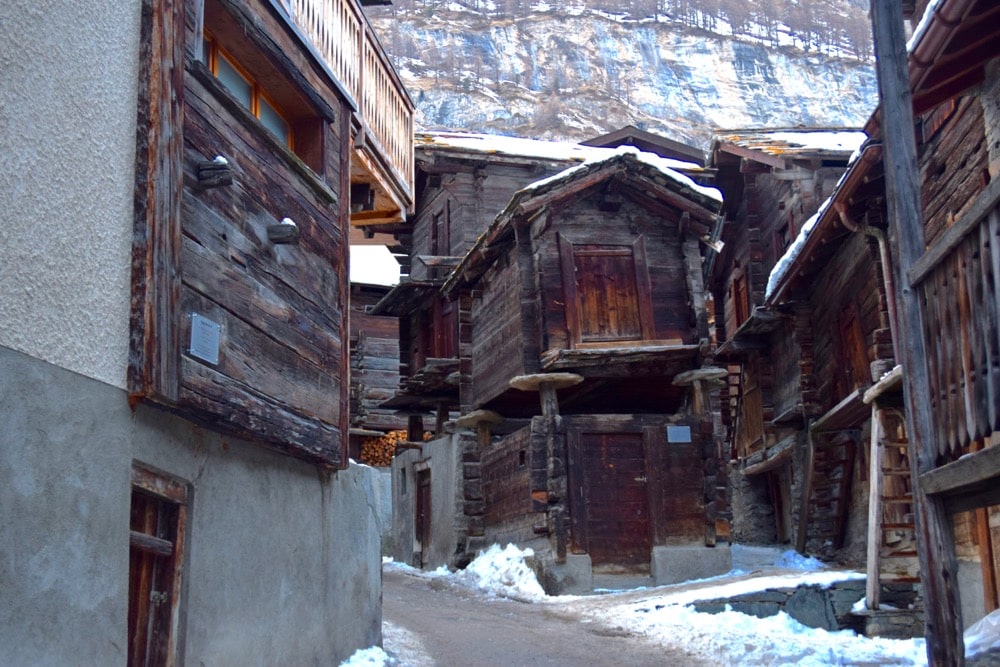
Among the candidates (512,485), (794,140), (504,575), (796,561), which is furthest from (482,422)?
(794,140)

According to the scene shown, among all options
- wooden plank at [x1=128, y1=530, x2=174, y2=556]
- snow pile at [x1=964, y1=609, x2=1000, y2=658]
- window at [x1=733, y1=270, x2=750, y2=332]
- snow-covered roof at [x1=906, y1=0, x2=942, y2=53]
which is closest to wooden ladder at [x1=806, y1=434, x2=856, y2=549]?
window at [x1=733, y1=270, x2=750, y2=332]

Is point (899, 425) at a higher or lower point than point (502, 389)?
lower

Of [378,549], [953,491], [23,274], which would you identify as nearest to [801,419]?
[378,549]

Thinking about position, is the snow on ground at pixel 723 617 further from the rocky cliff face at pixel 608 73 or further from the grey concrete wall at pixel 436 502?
the rocky cliff face at pixel 608 73

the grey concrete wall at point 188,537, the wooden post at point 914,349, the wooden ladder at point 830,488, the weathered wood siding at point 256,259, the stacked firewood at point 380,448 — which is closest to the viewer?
the grey concrete wall at point 188,537

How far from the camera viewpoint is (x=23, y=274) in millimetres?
4828

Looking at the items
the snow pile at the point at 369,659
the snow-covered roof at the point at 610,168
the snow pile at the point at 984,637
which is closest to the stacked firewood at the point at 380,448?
the snow-covered roof at the point at 610,168

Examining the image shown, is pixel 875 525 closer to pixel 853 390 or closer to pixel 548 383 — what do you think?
pixel 853 390

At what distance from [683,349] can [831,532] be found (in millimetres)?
4207

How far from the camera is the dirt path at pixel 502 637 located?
10.2 metres

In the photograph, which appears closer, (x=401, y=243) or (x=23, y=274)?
(x=23, y=274)

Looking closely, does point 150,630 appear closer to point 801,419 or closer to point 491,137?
point 801,419

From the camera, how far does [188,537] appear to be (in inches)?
257

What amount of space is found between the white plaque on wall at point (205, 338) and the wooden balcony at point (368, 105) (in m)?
3.19
